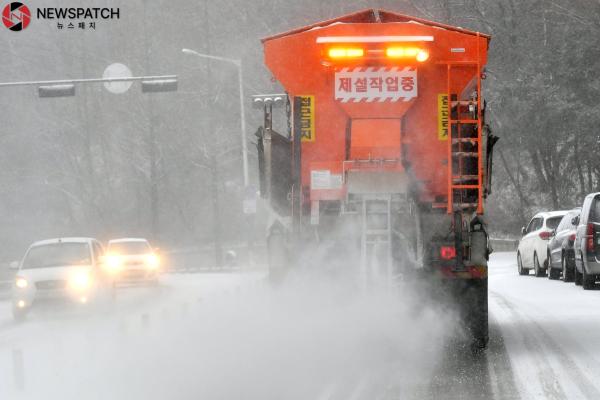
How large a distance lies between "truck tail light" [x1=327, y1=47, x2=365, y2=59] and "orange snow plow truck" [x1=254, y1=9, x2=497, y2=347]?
1 centimetres

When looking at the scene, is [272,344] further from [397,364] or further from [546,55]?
[546,55]

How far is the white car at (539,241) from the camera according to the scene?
3044cm

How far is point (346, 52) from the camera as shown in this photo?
44.0 feet

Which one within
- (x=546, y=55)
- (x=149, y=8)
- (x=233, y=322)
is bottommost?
(x=233, y=322)

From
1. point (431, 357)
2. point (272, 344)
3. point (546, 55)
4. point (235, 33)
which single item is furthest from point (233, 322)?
point (235, 33)

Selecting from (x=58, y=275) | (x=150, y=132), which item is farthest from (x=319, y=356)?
(x=150, y=132)

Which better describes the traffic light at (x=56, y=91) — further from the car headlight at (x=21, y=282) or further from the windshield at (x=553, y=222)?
the windshield at (x=553, y=222)

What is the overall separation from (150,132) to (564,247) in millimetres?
34157

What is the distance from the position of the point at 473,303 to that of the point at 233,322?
5.11 m

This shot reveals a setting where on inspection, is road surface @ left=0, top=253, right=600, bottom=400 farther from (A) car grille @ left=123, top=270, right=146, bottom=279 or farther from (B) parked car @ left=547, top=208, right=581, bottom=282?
(A) car grille @ left=123, top=270, right=146, bottom=279

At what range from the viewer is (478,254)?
1333cm

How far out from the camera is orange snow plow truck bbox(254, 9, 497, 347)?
13.3 m

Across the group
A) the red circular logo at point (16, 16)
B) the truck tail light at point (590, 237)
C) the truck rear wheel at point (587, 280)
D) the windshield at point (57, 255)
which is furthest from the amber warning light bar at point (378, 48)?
the red circular logo at point (16, 16)

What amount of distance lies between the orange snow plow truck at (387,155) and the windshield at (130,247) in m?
22.0
